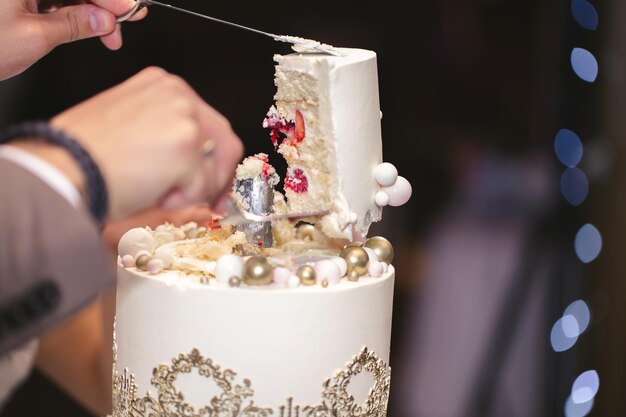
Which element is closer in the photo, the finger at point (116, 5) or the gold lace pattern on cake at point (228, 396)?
the gold lace pattern on cake at point (228, 396)

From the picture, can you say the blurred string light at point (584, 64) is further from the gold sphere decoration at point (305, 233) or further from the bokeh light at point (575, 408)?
the gold sphere decoration at point (305, 233)

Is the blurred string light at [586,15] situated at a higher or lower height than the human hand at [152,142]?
lower

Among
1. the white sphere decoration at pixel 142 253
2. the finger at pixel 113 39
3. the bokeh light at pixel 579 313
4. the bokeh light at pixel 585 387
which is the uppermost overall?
the finger at pixel 113 39

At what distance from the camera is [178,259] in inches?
51.4

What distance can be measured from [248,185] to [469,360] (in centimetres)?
158

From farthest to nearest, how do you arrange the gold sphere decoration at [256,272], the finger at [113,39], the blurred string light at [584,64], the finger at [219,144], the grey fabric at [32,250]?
the blurred string light at [584,64]
the finger at [113,39]
the gold sphere decoration at [256,272]
the finger at [219,144]
the grey fabric at [32,250]

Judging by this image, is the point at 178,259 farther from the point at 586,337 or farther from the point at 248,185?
the point at 586,337

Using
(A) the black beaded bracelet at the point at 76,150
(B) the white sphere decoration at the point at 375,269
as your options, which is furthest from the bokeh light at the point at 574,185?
(A) the black beaded bracelet at the point at 76,150

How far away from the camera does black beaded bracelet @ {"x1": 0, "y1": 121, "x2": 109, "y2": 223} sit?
874 mm

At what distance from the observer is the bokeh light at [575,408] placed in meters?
2.63

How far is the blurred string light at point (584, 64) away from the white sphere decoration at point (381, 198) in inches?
58.6

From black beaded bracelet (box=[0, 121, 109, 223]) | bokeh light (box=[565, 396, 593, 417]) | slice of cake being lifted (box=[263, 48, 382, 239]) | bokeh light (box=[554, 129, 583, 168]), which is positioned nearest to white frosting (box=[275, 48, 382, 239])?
slice of cake being lifted (box=[263, 48, 382, 239])

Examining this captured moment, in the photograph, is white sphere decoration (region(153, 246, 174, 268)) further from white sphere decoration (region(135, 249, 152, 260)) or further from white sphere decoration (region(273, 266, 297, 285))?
white sphere decoration (region(273, 266, 297, 285))

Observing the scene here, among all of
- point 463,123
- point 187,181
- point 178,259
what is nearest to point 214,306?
point 178,259
